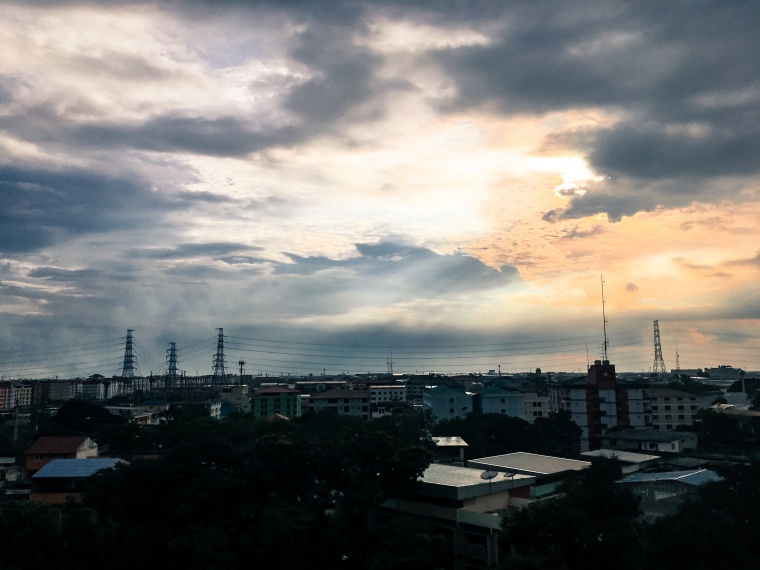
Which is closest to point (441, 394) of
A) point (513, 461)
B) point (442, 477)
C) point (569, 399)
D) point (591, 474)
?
point (569, 399)

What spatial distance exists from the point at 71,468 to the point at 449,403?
204 ft

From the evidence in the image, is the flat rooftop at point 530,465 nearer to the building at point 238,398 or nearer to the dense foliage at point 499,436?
the dense foliage at point 499,436

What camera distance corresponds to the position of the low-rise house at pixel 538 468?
127ft

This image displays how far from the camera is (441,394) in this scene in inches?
3839

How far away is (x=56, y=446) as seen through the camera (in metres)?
53.8

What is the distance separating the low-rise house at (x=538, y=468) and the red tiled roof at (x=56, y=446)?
3521cm

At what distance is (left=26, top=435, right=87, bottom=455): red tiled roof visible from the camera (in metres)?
53.3

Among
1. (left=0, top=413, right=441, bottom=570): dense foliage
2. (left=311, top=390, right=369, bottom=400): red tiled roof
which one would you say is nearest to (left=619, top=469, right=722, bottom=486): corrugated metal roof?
(left=0, top=413, right=441, bottom=570): dense foliage

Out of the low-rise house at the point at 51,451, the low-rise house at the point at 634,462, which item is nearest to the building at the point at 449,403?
the low-rise house at the point at 634,462

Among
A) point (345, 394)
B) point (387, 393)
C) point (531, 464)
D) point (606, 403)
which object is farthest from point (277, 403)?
point (531, 464)

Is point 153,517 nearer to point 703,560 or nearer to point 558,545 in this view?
point 558,545

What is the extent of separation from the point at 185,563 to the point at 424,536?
1070 centimetres

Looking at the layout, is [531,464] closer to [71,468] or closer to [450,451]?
[450,451]

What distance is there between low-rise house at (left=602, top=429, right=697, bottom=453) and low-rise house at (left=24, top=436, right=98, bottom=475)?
55.0 meters
